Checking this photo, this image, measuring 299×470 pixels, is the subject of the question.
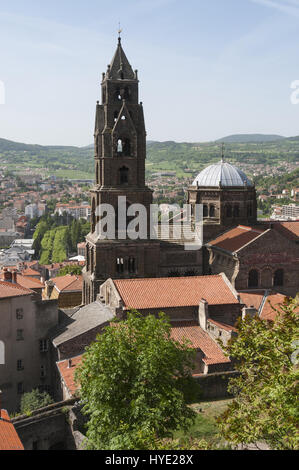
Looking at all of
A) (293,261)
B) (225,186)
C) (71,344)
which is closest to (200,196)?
(225,186)

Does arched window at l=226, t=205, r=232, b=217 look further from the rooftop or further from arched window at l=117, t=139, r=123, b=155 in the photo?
the rooftop

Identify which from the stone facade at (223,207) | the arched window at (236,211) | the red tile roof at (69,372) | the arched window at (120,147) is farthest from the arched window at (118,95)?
the red tile roof at (69,372)

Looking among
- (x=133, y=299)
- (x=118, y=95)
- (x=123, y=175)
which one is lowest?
(x=133, y=299)

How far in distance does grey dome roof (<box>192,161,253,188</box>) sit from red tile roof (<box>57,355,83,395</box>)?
24703 millimetres

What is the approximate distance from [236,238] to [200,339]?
43.0 feet

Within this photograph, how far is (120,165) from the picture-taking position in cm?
4534

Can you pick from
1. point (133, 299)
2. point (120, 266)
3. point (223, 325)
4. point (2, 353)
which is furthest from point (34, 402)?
point (120, 266)

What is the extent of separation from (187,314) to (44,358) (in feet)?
38.9

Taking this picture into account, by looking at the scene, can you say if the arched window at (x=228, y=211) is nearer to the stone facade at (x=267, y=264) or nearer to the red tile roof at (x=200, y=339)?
the stone facade at (x=267, y=264)

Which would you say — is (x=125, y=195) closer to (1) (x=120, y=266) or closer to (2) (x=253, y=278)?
(1) (x=120, y=266)

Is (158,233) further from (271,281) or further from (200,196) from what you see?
(271,281)

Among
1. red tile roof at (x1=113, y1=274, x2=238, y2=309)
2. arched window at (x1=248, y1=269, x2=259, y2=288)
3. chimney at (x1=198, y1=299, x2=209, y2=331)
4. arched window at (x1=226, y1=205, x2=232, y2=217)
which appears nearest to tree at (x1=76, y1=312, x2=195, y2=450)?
chimney at (x1=198, y1=299, x2=209, y2=331)

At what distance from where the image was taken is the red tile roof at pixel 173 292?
37375 mm

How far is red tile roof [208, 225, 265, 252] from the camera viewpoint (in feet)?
145
